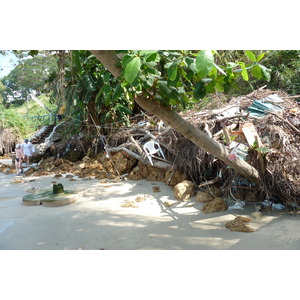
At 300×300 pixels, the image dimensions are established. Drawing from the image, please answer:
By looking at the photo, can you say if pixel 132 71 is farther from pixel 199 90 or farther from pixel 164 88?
pixel 199 90

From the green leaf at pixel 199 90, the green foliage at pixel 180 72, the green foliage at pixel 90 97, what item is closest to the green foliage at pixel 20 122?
the green foliage at pixel 90 97

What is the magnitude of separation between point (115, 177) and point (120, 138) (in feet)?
6.08

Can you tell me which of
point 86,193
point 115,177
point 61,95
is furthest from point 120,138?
point 61,95

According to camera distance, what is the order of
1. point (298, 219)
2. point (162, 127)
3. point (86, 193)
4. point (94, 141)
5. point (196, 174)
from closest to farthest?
point (298, 219)
point (196, 174)
point (86, 193)
point (162, 127)
point (94, 141)

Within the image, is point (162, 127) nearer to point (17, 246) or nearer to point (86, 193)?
point (86, 193)

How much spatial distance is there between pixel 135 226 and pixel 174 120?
5.73 feet

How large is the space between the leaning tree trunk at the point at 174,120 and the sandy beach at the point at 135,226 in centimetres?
97

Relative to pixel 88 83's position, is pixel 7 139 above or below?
below

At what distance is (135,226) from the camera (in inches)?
147

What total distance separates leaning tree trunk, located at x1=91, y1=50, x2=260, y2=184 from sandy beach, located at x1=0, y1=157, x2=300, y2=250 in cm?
97

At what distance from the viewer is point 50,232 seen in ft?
12.0

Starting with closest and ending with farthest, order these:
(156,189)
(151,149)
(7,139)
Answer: (156,189)
(151,149)
(7,139)

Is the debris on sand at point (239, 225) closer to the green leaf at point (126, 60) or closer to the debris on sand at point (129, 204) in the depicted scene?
the debris on sand at point (129, 204)

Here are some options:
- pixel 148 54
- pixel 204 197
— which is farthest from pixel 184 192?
pixel 148 54
